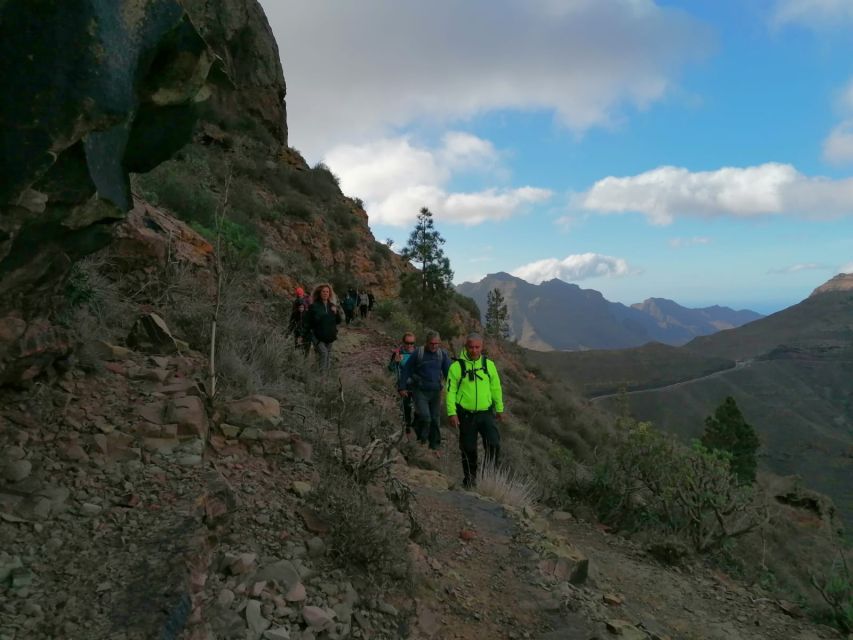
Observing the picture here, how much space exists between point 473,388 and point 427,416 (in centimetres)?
175

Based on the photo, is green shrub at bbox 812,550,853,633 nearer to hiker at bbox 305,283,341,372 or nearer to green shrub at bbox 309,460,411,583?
green shrub at bbox 309,460,411,583

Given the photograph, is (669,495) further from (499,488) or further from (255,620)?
(255,620)

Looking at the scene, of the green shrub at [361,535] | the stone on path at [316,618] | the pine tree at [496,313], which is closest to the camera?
the stone on path at [316,618]

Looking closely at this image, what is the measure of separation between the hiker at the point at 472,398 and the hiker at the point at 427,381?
1.39 meters

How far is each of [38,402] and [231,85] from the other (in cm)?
222

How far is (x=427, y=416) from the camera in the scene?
24.3 feet

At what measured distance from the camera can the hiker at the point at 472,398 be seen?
19.2 ft

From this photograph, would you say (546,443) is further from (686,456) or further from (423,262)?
(423,262)

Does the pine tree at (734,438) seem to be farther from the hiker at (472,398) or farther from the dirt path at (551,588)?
the hiker at (472,398)

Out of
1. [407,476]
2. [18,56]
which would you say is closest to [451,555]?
[407,476]

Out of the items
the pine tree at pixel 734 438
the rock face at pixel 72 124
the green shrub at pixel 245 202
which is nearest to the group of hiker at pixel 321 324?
the rock face at pixel 72 124

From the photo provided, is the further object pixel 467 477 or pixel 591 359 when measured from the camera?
pixel 591 359

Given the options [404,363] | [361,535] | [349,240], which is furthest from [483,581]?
[349,240]

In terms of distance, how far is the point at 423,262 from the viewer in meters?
23.8
